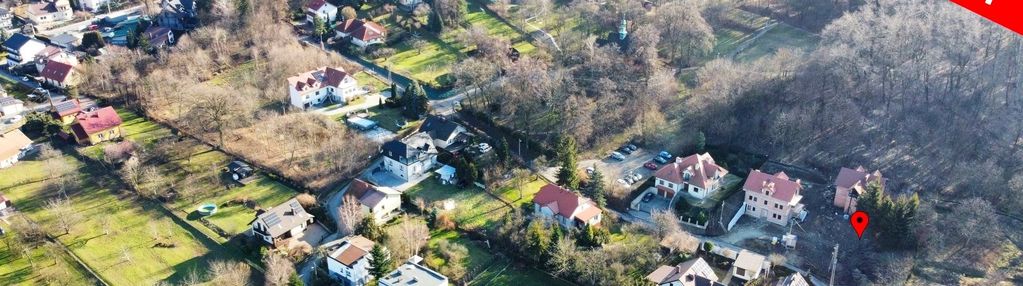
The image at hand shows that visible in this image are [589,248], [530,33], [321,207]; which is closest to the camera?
[589,248]

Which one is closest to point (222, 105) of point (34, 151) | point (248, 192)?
point (248, 192)

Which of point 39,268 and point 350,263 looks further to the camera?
point 39,268

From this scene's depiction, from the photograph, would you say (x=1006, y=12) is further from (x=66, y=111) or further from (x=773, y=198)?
(x=66, y=111)

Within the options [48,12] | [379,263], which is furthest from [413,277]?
[48,12]

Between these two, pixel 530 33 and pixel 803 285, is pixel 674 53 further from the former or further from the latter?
pixel 803 285

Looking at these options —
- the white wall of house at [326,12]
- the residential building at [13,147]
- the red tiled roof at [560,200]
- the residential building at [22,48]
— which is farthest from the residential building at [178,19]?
the red tiled roof at [560,200]

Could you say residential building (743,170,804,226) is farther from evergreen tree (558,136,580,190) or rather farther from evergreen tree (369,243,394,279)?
evergreen tree (369,243,394,279)

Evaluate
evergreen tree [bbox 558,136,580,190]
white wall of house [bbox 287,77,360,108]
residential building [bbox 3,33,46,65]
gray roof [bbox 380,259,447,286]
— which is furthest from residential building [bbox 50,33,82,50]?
evergreen tree [bbox 558,136,580,190]
